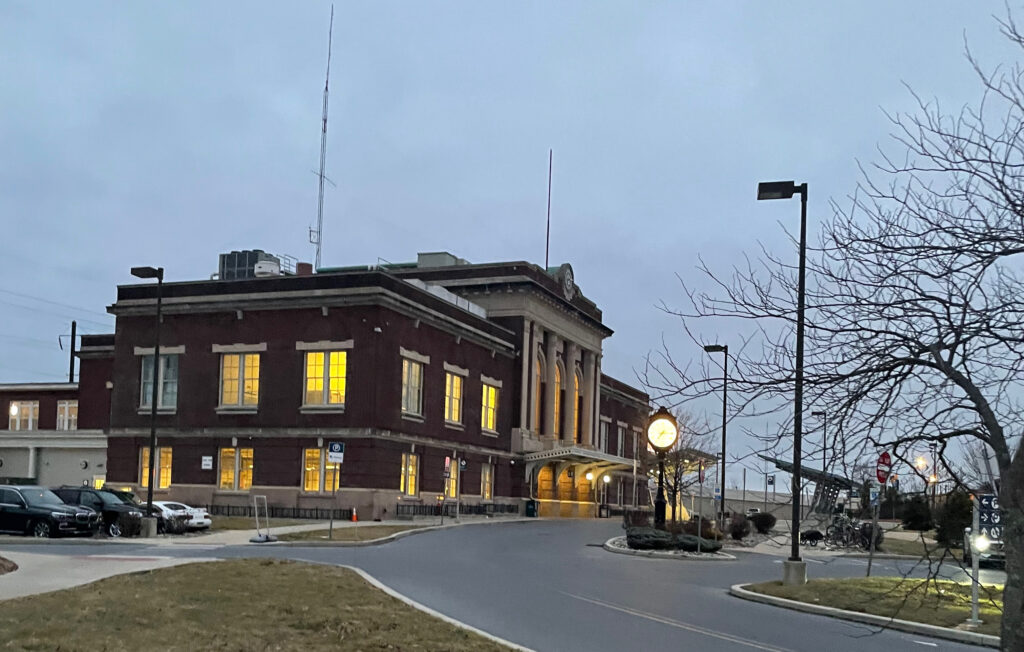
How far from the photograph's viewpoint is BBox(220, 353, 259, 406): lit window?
5088 cm

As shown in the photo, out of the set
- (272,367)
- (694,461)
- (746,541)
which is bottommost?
(746,541)

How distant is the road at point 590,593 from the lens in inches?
589

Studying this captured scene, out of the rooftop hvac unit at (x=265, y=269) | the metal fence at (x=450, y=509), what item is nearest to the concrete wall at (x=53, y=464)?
the rooftop hvac unit at (x=265, y=269)

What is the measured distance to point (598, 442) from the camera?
83625mm

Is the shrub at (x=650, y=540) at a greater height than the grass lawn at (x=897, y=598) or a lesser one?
lesser

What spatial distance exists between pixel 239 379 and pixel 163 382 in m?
4.58

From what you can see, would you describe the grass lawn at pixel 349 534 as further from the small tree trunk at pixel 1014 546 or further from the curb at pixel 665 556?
the small tree trunk at pixel 1014 546

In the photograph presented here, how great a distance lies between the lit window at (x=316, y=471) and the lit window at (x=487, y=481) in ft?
46.7

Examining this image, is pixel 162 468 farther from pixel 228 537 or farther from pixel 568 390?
pixel 568 390

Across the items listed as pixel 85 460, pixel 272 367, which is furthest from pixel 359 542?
pixel 85 460

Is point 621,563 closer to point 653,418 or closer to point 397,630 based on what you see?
point 653,418

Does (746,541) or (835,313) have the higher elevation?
(835,313)

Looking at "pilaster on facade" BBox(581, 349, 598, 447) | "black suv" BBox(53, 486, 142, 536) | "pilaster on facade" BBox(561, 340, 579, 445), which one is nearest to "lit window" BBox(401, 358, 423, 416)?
"black suv" BBox(53, 486, 142, 536)

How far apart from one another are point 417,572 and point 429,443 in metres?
30.7
